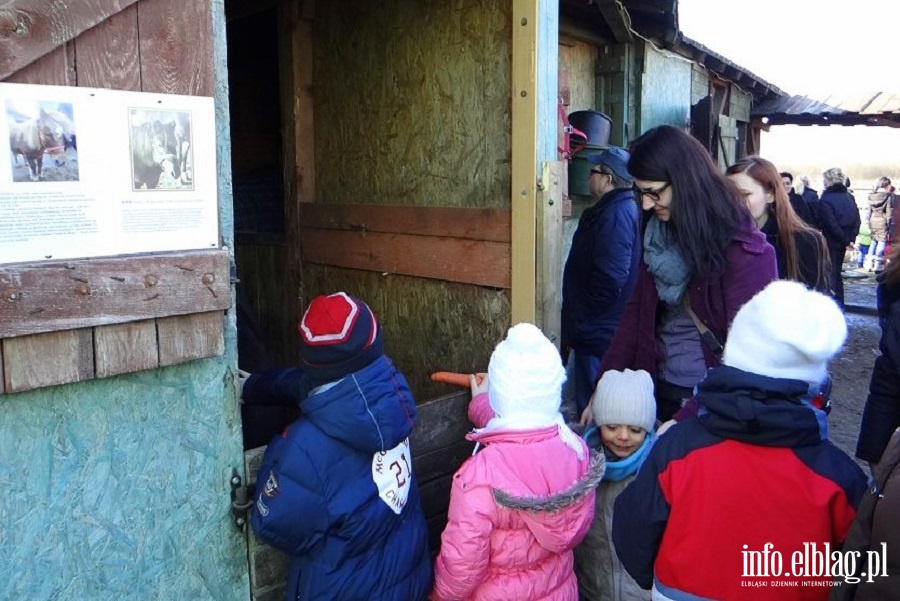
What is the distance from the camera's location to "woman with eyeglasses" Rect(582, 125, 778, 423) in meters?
2.48

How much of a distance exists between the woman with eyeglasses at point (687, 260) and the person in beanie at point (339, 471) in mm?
983

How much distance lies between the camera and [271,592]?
234 centimetres

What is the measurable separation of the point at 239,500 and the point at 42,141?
1104 mm

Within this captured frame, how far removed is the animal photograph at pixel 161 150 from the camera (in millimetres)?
1862

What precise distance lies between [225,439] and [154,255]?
0.58 meters

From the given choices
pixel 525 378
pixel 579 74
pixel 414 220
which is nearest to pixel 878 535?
pixel 525 378

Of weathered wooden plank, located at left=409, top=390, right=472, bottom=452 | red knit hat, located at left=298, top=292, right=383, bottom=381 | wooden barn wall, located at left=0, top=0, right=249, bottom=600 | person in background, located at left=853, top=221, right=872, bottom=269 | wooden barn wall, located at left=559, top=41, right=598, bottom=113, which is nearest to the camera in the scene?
wooden barn wall, located at left=0, top=0, right=249, bottom=600

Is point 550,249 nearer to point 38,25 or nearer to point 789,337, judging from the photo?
point 789,337

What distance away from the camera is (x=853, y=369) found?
25.9ft

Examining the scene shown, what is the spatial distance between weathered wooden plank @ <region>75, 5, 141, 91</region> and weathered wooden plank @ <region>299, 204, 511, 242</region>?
1705 mm

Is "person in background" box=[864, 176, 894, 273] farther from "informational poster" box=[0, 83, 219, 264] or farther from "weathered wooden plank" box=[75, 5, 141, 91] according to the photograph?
"weathered wooden plank" box=[75, 5, 141, 91]

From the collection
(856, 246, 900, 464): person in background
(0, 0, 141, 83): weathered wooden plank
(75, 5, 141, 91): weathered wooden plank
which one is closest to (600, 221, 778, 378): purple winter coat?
(856, 246, 900, 464): person in background


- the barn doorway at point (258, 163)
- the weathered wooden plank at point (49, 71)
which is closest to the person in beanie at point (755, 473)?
the weathered wooden plank at point (49, 71)

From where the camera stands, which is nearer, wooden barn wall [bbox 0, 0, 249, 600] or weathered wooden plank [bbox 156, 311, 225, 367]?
wooden barn wall [bbox 0, 0, 249, 600]
